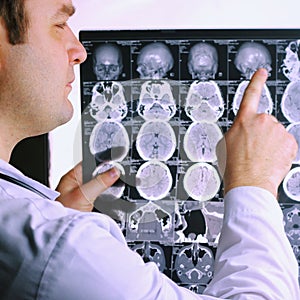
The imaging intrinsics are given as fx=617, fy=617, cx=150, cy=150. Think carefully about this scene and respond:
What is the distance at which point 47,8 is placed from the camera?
41.2 inches

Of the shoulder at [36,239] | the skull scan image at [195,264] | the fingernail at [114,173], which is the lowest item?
the skull scan image at [195,264]

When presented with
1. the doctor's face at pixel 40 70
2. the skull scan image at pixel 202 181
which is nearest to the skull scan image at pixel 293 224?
the skull scan image at pixel 202 181

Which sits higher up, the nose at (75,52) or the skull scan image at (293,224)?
the nose at (75,52)

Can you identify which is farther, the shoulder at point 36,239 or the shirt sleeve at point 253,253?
the shirt sleeve at point 253,253

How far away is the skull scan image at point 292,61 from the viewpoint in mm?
1430

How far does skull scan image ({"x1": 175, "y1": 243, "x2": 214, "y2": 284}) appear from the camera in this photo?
1477mm

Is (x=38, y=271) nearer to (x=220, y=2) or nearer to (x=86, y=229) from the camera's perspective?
(x=86, y=229)

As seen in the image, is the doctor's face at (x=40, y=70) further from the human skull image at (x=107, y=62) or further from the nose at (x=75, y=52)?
the human skull image at (x=107, y=62)

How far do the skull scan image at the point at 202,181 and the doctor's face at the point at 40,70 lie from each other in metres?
0.44

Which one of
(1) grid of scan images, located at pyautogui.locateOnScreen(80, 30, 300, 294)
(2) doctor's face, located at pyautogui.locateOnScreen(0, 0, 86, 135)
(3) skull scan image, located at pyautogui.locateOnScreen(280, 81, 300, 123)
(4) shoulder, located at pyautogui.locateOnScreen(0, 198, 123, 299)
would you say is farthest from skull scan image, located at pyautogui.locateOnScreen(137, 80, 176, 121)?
(4) shoulder, located at pyautogui.locateOnScreen(0, 198, 123, 299)

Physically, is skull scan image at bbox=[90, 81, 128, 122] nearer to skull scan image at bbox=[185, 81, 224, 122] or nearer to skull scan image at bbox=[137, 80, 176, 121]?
skull scan image at bbox=[137, 80, 176, 121]

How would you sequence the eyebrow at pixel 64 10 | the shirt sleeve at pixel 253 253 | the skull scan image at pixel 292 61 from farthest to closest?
the skull scan image at pixel 292 61 < the eyebrow at pixel 64 10 < the shirt sleeve at pixel 253 253

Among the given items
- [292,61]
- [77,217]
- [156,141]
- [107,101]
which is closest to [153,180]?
[156,141]

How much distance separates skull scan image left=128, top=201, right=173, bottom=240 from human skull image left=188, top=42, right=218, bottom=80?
0.33 m
